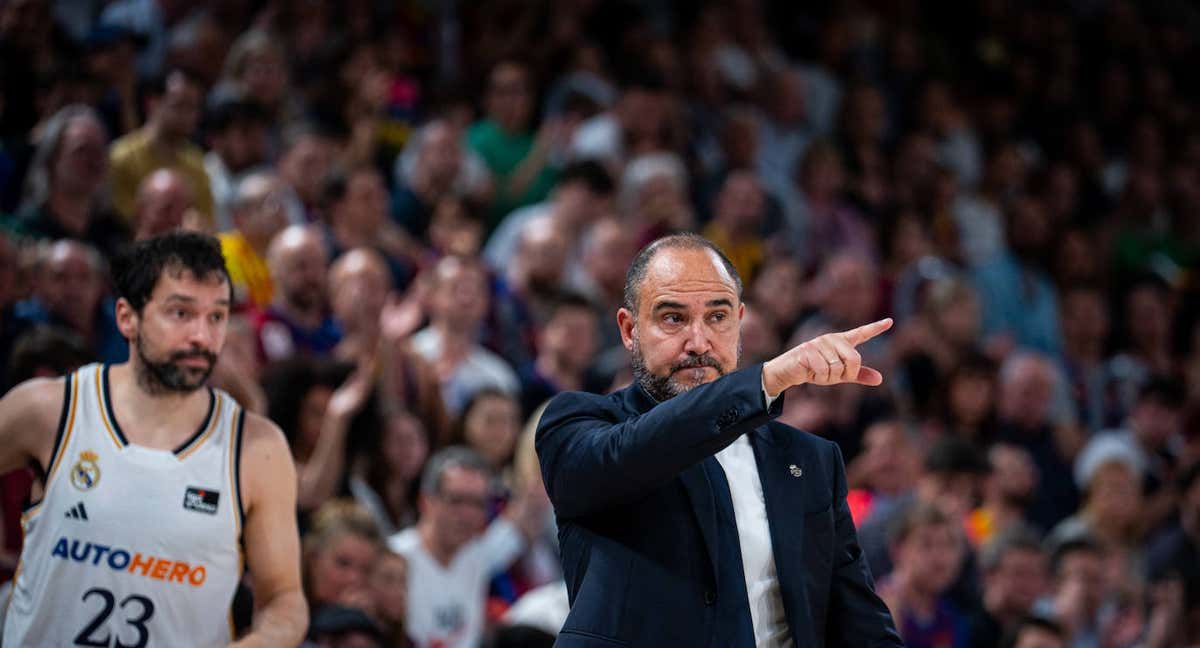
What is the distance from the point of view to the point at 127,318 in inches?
174

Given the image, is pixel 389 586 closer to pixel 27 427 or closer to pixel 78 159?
pixel 27 427

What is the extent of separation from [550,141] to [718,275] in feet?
22.6

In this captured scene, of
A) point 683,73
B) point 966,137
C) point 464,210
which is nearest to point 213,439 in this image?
point 464,210

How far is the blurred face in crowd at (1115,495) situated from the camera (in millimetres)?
8852

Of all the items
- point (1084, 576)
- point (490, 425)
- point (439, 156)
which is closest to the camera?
point (490, 425)

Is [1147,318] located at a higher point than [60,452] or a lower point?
higher

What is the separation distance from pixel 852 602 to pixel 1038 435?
636cm

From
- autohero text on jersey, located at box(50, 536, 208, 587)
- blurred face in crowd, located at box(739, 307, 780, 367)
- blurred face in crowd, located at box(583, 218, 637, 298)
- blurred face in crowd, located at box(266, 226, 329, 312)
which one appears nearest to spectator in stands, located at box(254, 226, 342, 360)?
blurred face in crowd, located at box(266, 226, 329, 312)

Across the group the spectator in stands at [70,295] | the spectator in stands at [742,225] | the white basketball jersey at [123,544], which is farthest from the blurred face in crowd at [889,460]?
the white basketball jersey at [123,544]

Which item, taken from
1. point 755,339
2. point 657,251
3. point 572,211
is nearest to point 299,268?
point 572,211

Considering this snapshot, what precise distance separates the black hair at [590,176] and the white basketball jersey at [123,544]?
5271mm

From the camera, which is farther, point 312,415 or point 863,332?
point 312,415

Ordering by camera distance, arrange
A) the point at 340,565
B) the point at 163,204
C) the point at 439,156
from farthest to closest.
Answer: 1. the point at 439,156
2. the point at 163,204
3. the point at 340,565

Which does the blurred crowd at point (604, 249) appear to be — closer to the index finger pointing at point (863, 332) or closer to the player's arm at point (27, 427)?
the player's arm at point (27, 427)
